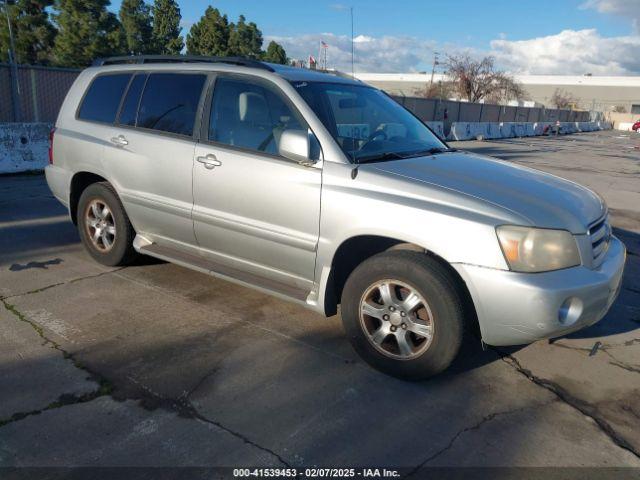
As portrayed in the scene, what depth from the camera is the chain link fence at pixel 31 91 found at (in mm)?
12102

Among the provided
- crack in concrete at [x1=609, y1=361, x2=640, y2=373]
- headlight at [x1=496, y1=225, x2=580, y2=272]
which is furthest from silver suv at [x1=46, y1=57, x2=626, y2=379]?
crack in concrete at [x1=609, y1=361, x2=640, y2=373]

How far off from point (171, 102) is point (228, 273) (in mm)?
1569

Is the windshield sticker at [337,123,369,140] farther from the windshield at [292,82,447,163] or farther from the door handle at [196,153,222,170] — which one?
the door handle at [196,153,222,170]

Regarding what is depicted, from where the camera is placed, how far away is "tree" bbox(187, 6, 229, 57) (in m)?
45.1

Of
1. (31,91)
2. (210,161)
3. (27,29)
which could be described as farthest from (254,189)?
(27,29)

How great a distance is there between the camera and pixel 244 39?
49.2 meters

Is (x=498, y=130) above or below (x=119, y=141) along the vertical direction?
below

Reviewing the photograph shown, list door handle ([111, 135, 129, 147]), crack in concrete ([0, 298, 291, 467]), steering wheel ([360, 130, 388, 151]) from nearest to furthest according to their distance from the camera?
crack in concrete ([0, 298, 291, 467]), steering wheel ([360, 130, 388, 151]), door handle ([111, 135, 129, 147])

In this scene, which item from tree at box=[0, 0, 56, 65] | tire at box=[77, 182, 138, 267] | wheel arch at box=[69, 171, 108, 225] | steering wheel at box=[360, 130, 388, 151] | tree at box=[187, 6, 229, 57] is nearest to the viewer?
steering wheel at box=[360, 130, 388, 151]

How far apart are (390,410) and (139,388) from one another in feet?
4.91

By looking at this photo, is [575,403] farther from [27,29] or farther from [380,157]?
[27,29]

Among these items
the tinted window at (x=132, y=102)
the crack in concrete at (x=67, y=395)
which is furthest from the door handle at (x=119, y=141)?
the crack in concrete at (x=67, y=395)

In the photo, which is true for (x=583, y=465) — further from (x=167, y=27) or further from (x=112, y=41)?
(x=167, y=27)

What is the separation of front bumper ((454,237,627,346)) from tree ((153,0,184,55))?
156 ft
